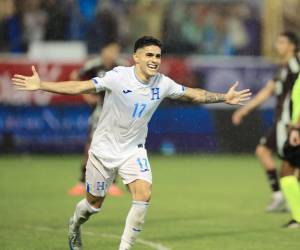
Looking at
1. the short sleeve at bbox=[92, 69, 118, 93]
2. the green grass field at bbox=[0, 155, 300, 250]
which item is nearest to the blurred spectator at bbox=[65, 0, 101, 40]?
the green grass field at bbox=[0, 155, 300, 250]

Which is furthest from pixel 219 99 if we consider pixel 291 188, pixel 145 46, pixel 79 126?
pixel 79 126

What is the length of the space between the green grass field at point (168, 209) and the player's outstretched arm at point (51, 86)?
1.80 m

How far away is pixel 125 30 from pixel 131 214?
15.0m

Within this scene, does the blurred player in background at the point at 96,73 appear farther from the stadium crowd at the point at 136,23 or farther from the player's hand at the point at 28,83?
the stadium crowd at the point at 136,23

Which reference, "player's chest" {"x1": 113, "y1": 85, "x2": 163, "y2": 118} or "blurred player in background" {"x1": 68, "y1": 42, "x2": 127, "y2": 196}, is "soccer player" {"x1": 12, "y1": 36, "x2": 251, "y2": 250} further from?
"blurred player in background" {"x1": 68, "y1": 42, "x2": 127, "y2": 196}

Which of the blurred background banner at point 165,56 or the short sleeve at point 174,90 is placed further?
the blurred background banner at point 165,56

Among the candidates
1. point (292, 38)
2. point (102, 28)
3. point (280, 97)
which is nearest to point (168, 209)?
point (280, 97)

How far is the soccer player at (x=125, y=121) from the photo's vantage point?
9461 millimetres

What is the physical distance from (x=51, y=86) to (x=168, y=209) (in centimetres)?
514

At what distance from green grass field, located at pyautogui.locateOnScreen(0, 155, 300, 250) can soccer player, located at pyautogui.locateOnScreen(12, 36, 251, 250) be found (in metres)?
0.89

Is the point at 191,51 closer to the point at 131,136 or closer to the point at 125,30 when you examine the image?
the point at 125,30

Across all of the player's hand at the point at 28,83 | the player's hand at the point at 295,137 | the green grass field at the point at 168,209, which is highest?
the player's hand at the point at 28,83

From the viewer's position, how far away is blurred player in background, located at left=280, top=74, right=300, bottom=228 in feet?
38.8

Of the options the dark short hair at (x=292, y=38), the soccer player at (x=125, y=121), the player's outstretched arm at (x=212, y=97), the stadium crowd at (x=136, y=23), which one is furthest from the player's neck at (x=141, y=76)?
the stadium crowd at (x=136, y=23)
